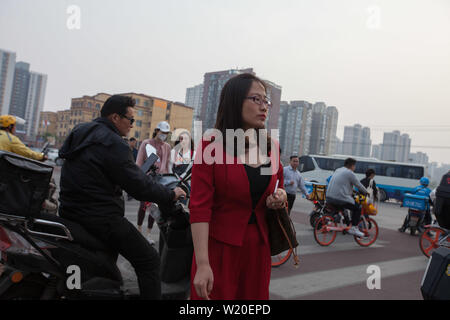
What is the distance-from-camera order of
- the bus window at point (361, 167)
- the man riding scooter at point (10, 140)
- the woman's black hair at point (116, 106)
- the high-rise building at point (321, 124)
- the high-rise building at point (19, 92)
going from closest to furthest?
1. the woman's black hair at point (116, 106)
2. the man riding scooter at point (10, 140)
3. the bus window at point (361, 167)
4. the high-rise building at point (321, 124)
5. the high-rise building at point (19, 92)

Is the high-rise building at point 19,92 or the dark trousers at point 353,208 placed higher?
the high-rise building at point 19,92

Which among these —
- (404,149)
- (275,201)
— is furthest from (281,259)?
(404,149)

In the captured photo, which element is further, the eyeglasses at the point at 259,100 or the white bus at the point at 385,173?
the white bus at the point at 385,173

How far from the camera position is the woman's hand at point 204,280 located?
5.06 ft

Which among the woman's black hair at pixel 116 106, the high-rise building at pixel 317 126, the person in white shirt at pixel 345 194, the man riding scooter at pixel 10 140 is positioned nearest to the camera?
the woman's black hair at pixel 116 106

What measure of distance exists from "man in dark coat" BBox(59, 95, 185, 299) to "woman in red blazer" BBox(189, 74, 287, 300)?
2.71ft

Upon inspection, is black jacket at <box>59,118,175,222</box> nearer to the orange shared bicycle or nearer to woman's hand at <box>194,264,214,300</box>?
woman's hand at <box>194,264,214,300</box>

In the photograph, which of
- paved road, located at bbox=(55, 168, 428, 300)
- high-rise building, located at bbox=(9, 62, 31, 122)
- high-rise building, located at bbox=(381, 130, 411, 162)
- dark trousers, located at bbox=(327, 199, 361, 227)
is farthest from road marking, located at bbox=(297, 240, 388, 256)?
high-rise building, located at bbox=(9, 62, 31, 122)

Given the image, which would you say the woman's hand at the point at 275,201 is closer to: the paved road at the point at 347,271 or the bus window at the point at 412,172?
the paved road at the point at 347,271

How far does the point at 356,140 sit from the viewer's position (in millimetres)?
70750

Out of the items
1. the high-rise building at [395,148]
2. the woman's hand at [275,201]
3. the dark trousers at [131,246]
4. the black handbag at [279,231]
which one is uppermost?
the high-rise building at [395,148]

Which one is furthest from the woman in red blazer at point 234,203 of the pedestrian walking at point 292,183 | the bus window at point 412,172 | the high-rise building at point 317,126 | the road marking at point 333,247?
the high-rise building at point 317,126

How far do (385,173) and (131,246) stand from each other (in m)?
27.5
